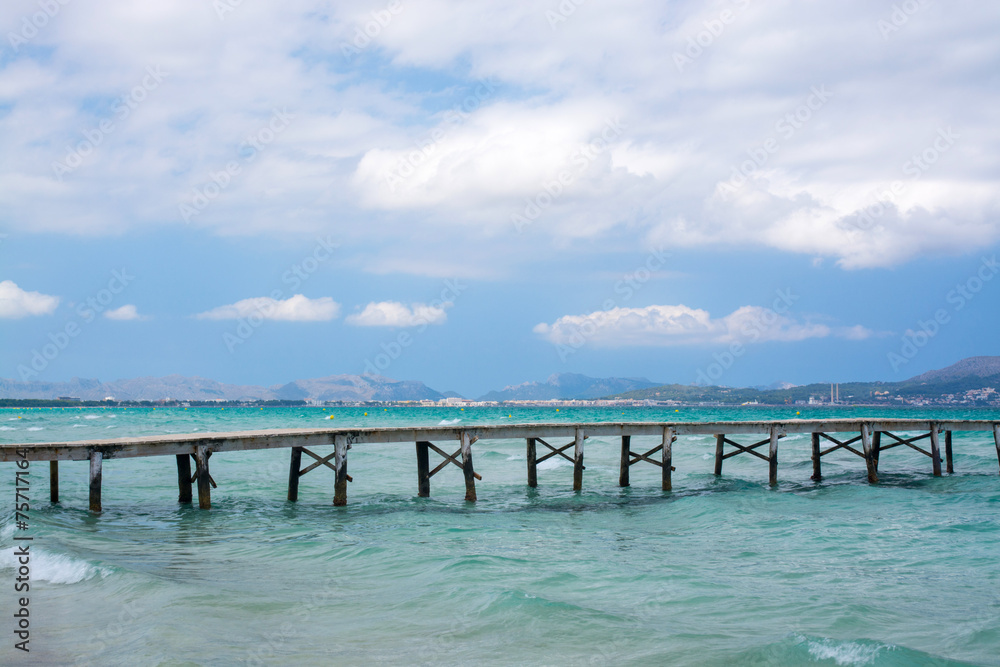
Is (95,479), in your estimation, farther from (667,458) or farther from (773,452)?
(773,452)

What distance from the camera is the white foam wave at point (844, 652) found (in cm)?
883

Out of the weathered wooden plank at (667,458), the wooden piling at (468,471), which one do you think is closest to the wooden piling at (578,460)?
the weathered wooden plank at (667,458)

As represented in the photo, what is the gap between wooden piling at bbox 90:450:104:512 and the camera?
17.7 meters

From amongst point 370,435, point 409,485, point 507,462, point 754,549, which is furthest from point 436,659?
point 507,462

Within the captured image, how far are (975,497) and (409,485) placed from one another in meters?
18.7

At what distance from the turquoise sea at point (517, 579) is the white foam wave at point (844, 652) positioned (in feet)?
0.11

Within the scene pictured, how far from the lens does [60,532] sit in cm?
1622

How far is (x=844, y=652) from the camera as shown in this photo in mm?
9016

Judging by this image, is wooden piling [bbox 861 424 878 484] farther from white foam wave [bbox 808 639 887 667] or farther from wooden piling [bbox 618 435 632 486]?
white foam wave [bbox 808 639 887 667]

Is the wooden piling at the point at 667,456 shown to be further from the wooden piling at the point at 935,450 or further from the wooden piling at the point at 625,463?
the wooden piling at the point at 935,450

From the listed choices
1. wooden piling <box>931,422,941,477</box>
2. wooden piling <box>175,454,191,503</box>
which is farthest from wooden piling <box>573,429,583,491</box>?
wooden piling <box>931,422,941,477</box>

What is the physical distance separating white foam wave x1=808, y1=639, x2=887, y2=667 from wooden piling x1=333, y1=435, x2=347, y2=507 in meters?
14.0

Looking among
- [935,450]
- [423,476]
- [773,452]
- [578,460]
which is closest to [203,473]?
[423,476]

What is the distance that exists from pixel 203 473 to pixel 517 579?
10433 mm
